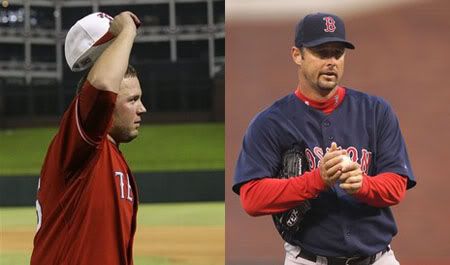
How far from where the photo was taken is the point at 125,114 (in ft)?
5.44

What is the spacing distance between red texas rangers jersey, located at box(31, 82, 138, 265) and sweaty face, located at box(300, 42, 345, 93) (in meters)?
1.09

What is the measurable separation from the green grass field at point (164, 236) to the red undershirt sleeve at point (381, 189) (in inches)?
44.6

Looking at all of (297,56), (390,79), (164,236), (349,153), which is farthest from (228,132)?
(164,236)

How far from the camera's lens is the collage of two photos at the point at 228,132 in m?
1.51

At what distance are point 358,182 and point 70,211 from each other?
3.55 ft

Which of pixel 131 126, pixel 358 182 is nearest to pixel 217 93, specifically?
pixel 358 182

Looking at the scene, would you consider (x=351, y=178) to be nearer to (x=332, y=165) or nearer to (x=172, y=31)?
(x=332, y=165)

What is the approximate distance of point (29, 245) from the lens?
139 inches

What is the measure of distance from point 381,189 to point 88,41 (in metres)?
1.15

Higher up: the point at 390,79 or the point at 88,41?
the point at 88,41

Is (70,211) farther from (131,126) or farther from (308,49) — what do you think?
(308,49)

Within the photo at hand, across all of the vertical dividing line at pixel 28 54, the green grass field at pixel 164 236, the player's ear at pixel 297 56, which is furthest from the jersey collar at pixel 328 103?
the vertical dividing line at pixel 28 54

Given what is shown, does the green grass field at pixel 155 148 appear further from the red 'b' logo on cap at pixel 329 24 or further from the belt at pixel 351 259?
the belt at pixel 351 259

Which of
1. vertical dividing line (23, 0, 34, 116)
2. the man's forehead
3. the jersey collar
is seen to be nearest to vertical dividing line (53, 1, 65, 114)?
vertical dividing line (23, 0, 34, 116)
